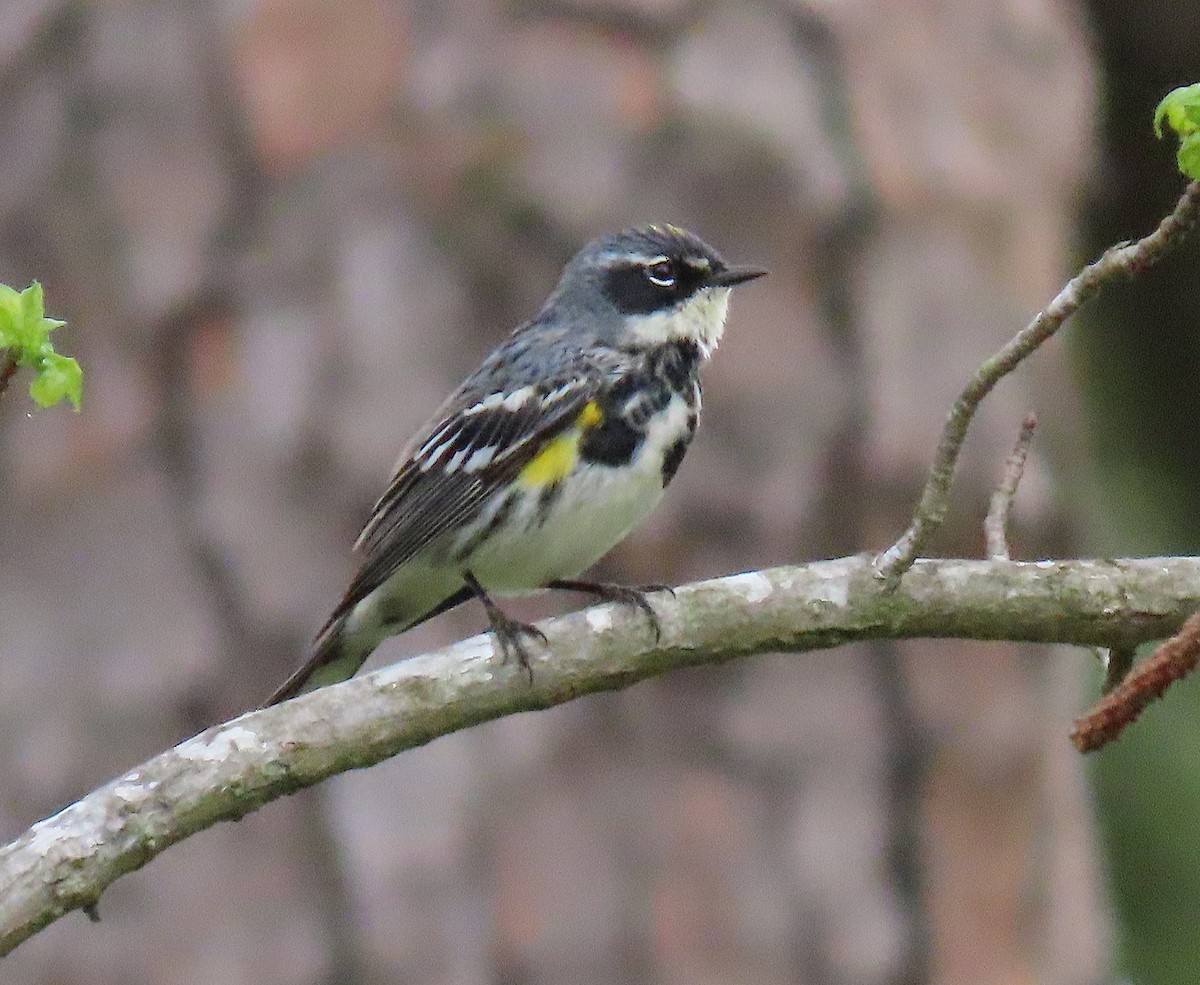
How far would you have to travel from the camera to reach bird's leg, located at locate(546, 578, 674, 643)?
3418 millimetres

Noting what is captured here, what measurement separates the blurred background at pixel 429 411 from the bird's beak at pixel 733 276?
577 millimetres

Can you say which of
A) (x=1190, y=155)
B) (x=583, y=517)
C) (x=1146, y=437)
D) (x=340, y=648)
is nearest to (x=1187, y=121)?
(x=1190, y=155)

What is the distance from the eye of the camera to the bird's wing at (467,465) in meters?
Answer: 4.52

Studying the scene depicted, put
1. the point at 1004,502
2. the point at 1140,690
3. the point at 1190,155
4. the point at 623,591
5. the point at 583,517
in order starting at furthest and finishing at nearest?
the point at 583,517 < the point at 623,591 < the point at 1004,502 < the point at 1140,690 < the point at 1190,155

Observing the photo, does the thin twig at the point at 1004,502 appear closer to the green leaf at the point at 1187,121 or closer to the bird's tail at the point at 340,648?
the green leaf at the point at 1187,121

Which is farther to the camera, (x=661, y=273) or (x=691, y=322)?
(x=661, y=273)

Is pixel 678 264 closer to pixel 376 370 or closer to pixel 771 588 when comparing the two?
pixel 376 370

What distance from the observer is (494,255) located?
5.33 meters

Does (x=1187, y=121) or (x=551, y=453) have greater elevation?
(x=1187, y=121)

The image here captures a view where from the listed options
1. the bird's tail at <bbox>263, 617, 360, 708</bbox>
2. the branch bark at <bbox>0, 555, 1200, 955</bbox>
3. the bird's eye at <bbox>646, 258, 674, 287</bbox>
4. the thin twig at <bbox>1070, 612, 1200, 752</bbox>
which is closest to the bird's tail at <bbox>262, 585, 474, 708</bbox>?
the bird's tail at <bbox>263, 617, 360, 708</bbox>

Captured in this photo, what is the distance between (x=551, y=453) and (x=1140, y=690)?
1878 mm

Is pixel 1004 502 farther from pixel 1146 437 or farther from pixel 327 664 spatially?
pixel 1146 437

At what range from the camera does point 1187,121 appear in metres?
2.63

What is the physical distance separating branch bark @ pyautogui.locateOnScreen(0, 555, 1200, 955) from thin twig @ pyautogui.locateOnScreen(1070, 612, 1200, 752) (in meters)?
0.52
